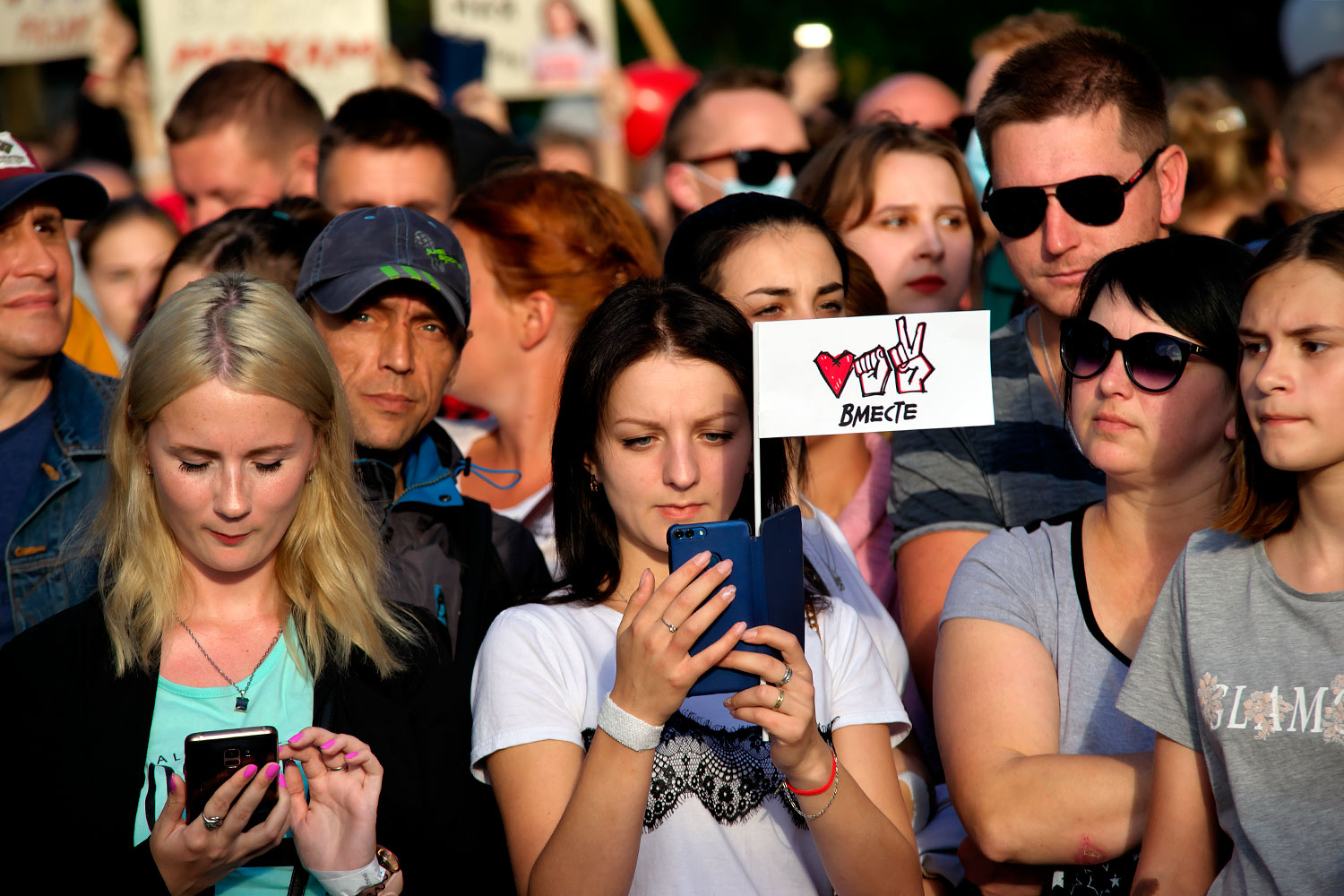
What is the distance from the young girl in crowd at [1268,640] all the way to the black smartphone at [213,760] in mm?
1782

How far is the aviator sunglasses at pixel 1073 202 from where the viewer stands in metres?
3.79

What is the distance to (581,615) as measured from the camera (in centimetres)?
309

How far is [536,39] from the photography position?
10.1m

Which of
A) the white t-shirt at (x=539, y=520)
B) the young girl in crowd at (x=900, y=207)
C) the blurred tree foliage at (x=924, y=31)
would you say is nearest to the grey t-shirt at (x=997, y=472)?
the white t-shirt at (x=539, y=520)

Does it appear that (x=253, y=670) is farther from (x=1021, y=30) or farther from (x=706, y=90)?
(x=1021, y=30)

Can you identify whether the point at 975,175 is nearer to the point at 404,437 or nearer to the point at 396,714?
the point at 404,437

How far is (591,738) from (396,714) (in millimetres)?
505

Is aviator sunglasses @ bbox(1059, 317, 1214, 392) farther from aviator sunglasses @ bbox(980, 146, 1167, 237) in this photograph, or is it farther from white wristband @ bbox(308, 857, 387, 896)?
white wristband @ bbox(308, 857, 387, 896)

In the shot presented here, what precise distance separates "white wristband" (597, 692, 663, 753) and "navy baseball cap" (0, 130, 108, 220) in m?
2.69

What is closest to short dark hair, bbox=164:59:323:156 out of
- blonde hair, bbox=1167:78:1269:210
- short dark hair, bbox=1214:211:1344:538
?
blonde hair, bbox=1167:78:1269:210

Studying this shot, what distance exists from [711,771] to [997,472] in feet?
4.46

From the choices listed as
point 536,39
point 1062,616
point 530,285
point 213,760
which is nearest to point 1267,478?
point 1062,616

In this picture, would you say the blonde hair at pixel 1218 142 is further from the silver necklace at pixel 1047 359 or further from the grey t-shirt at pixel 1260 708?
the grey t-shirt at pixel 1260 708

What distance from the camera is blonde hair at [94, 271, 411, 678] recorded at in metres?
3.11
